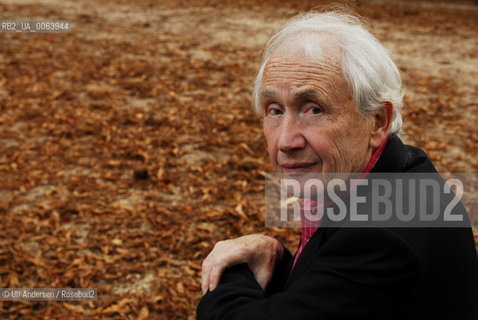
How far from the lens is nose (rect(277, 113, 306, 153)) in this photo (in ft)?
6.56

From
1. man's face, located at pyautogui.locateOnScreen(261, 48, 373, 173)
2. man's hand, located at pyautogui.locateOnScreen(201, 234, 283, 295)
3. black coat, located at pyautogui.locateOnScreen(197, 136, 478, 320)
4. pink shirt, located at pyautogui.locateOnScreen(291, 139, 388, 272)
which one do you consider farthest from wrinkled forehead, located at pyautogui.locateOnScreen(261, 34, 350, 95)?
man's hand, located at pyautogui.locateOnScreen(201, 234, 283, 295)

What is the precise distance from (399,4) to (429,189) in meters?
15.5

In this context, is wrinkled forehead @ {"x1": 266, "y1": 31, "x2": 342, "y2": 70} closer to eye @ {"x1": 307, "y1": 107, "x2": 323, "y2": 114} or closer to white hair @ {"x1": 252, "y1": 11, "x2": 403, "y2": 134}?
white hair @ {"x1": 252, "y1": 11, "x2": 403, "y2": 134}

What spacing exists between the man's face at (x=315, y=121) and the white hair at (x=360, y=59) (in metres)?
0.04

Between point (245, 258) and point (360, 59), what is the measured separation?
2.75ft

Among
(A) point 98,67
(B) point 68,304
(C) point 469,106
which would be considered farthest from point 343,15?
(A) point 98,67

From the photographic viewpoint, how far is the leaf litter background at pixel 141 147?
4496 mm

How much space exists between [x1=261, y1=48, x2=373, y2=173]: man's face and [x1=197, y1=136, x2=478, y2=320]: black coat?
263 millimetres

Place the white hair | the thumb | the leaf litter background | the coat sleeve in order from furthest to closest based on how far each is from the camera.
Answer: the leaf litter background → the thumb → the white hair → the coat sleeve

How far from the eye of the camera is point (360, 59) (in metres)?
1.89

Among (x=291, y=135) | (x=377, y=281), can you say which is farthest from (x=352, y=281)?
(x=291, y=135)

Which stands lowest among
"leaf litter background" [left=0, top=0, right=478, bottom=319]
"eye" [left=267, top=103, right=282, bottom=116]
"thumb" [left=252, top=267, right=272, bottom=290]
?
"leaf litter background" [left=0, top=0, right=478, bottom=319]

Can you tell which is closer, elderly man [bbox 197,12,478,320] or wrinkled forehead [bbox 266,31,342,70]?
elderly man [bbox 197,12,478,320]

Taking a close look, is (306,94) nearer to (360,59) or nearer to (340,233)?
(360,59)
